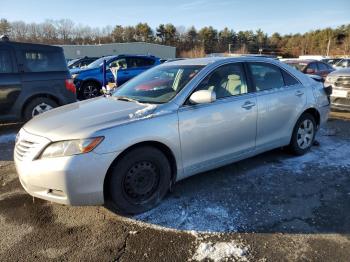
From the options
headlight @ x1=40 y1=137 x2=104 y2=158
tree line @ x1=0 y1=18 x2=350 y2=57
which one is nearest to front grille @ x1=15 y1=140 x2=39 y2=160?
headlight @ x1=40 y1=137 x2=104 y2=158

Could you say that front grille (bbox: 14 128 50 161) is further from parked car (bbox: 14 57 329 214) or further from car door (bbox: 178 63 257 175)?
car door (bbox: 178 63 257 175)

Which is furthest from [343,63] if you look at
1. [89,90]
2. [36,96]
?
[36,96]

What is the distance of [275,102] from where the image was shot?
4.71m

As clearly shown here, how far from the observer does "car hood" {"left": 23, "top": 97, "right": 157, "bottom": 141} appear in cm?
329

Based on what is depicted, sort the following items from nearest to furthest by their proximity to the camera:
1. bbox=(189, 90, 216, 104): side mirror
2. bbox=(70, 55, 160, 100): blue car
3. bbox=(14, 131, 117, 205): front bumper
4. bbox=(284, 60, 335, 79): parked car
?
bbox=(14, 131, 117, 205): front bumper < bbox=(189, 90, 216, 104): side mirror < bbox=(70, 55, 160, 100): blue car < bbox=(284, 60, 335, 79): parked car

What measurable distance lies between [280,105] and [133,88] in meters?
2.04

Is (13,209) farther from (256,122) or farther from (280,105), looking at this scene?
(280,105)

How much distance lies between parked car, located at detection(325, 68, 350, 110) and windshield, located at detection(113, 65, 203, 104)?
5.41 metres

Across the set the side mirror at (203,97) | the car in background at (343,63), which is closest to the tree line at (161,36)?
the car in background at (343,63)

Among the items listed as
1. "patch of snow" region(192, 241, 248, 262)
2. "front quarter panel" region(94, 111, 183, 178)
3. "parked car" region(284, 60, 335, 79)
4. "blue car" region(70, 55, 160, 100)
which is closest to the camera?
"patch of snow" region(192, 241, 248, 262)

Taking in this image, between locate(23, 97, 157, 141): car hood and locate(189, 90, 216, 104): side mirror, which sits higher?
locate(189, 90, 216, 104): side mirror

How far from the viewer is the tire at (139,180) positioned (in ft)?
11.1

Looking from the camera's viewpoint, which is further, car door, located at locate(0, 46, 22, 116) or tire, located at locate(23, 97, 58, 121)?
tire, located at locate(23, 97, 58, 121)

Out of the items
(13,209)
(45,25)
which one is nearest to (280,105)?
(13,209)
